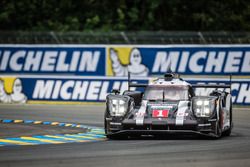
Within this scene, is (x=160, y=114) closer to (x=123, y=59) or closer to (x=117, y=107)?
(x=117, y=107)

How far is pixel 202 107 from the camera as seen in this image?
16562mm

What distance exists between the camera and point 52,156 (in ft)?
43.1

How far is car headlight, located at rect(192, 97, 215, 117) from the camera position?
1652 cm

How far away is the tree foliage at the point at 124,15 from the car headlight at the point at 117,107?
2389cm

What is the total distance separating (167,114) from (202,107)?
690 millimetres

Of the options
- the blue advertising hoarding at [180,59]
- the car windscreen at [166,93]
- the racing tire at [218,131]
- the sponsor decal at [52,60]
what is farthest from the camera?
the sponsor decal at [52,60]

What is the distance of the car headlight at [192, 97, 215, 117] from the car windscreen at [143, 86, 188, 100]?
104 cm

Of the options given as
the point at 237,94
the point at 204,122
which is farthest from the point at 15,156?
the point at 237,94

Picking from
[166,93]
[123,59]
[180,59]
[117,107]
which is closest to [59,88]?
[123,59]

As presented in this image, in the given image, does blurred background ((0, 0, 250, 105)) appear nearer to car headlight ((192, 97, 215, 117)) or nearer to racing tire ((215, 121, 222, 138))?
racing tire ((215, 121, 222, 138))

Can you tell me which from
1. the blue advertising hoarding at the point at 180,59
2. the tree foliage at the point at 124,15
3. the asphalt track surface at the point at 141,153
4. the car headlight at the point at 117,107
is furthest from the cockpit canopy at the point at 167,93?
the tree foliage at the point at 124,15

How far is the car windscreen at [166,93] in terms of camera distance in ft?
58.2

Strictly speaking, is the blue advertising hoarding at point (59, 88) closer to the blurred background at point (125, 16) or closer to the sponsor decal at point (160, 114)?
the sponsor decal at point (160, 114)

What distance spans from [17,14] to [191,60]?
1543cm
